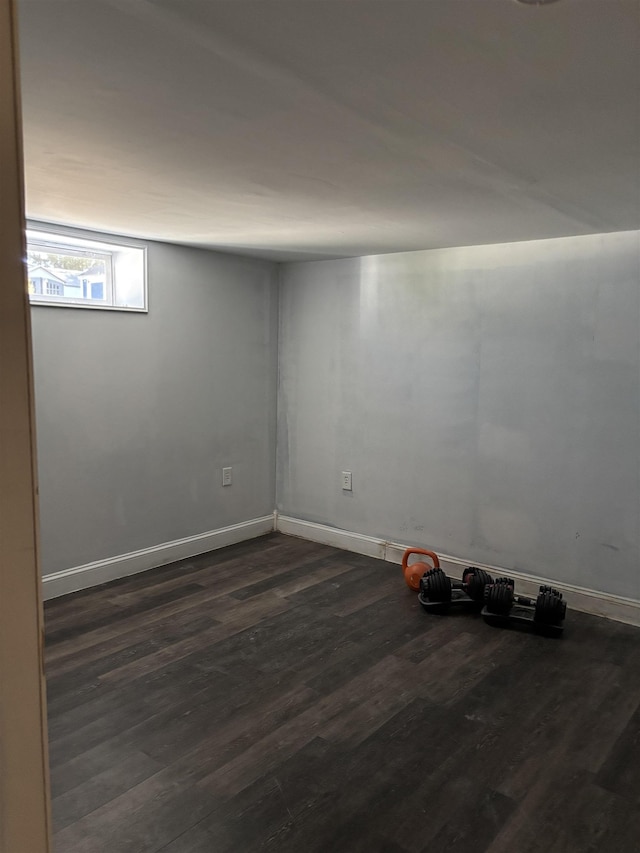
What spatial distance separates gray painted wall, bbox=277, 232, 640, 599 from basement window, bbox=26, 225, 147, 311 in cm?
127

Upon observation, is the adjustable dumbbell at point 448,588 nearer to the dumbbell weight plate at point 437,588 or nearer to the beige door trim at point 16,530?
the dumbbell weight plate at point 437,588

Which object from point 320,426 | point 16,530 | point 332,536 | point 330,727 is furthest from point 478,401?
point 16,530

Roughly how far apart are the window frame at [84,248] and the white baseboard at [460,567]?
203 centimetres

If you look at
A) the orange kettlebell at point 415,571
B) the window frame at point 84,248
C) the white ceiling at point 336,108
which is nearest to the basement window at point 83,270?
the window frame at point 84,248

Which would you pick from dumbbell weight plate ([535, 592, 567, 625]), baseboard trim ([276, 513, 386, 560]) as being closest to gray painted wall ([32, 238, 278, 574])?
baseboard trim ([276, 513, 386, 560])

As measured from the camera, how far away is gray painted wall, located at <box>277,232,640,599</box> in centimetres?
333

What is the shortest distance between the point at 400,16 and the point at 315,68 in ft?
0.95

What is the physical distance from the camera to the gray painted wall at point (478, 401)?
3.33 meters

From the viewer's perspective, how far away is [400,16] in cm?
116

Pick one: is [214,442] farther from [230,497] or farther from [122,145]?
[122,145]

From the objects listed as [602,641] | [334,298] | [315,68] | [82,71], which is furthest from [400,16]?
[334,298]

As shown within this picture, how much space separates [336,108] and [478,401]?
2.48m

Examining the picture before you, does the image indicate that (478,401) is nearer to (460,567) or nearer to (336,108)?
(460,567)

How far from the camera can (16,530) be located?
0.78 m
